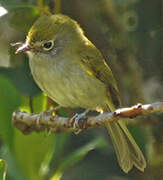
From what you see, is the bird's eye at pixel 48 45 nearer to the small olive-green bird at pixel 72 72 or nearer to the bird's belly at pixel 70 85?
the small olive-green bird at pixel 72 72

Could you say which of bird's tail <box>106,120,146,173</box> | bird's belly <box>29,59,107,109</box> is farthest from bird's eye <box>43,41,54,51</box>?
bird's tail <box>106,120,146,173</box>

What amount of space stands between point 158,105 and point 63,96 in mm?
1144

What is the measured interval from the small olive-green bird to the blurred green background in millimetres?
182

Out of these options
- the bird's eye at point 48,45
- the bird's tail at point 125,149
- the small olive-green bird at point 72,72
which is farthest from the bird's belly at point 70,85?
the bird's tail at point 125,149

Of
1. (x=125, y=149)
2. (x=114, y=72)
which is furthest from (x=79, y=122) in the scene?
(x=114, y=72)

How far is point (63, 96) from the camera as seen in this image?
10.2ft

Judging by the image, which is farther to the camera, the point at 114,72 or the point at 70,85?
the point at 114,72

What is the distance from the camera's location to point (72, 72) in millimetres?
3092

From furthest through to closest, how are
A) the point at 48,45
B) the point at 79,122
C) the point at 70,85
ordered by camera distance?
the point at 48,45 < the point at 70,85 < the point at 79,122

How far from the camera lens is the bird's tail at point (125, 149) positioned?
10.4ft

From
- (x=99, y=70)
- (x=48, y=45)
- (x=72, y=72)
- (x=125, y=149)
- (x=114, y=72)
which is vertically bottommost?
(x=125, y=149)

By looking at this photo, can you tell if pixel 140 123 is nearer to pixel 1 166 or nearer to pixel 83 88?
pixel 83 88

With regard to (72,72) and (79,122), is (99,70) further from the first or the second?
→ (79,122)

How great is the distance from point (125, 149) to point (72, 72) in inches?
28.1
